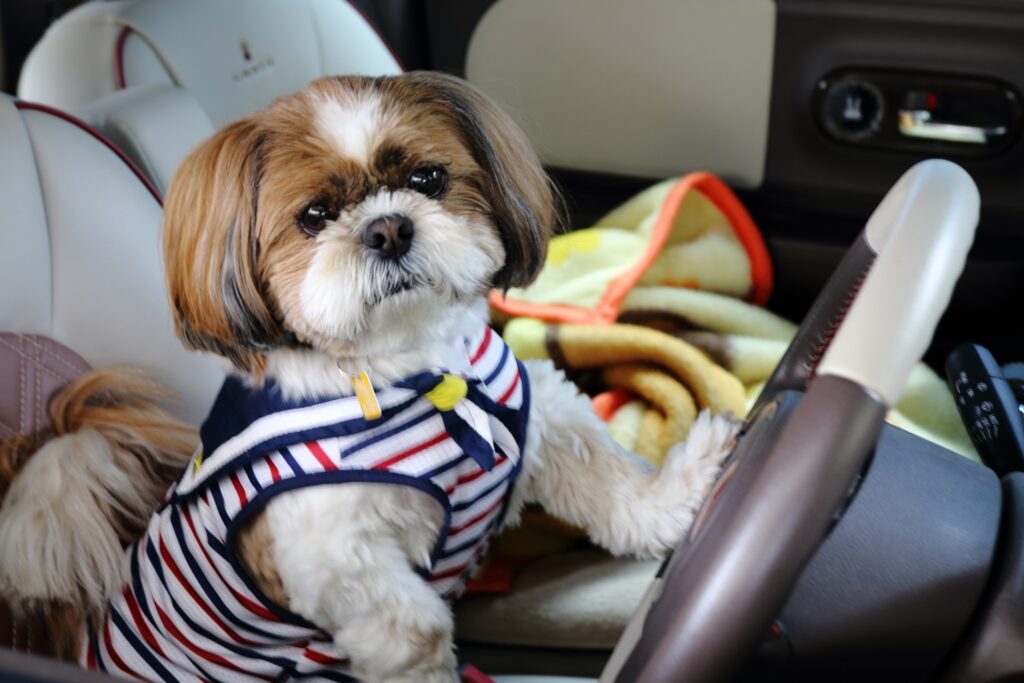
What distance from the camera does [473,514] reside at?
1245 mm

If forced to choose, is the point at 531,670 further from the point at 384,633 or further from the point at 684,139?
the point at 684,139

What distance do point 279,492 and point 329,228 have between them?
0.27m

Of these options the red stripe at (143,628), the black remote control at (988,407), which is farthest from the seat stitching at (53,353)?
the black remote control at (988,407)

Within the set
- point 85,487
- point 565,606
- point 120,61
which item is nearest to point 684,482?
point 565,606

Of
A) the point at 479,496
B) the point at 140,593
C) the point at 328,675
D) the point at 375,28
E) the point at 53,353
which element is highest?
the point at 375,28

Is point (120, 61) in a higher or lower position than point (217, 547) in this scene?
higher

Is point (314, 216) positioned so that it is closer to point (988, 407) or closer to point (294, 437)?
point (294, 437)

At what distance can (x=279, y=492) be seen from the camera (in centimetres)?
113

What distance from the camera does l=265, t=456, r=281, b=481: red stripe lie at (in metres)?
1.13

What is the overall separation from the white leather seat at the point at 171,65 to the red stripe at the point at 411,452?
1.93 feet

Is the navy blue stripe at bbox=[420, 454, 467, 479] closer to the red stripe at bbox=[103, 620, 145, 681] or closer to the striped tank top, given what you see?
the striped tank top

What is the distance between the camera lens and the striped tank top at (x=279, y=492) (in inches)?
44.8

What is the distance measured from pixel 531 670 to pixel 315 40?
1.10m

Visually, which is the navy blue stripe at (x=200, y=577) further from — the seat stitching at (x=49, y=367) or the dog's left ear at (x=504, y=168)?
the dog's left ear at (x=504, y=168)
